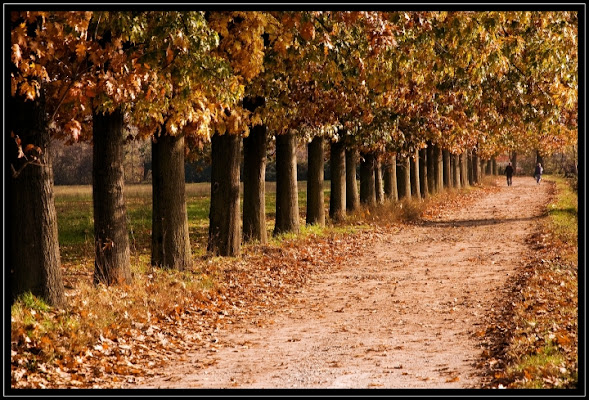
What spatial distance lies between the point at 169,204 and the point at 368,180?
17.0 metres

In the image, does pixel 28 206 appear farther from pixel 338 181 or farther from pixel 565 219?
pixel 565 219

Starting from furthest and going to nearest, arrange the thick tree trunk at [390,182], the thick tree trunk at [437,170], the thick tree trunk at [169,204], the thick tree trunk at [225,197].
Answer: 1. the thick tree trunk at [437,170]
2. the thick tree trunk at [390,182]
3. the thick tree trunk at [225,197]
4. the thick tree trunk at [169,204]

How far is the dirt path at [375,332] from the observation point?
855 centimetres

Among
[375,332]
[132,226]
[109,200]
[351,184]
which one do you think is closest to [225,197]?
[109,200]

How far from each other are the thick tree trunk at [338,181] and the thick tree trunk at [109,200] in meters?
14.4

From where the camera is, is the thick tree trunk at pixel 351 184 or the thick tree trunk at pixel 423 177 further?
the thick tree trunk at pixel 423 177

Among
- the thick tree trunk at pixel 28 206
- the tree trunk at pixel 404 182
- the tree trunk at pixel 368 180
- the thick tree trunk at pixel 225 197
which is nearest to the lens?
the thick tree trunk at pixel 28 206

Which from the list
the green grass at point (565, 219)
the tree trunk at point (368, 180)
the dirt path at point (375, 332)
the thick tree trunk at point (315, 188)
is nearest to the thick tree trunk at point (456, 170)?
the green grass at point (565, 219)

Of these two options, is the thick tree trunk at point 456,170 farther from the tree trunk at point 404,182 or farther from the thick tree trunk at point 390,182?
the thick tree trunk at point 390,182

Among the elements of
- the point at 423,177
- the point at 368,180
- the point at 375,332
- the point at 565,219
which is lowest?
the point at 375,332

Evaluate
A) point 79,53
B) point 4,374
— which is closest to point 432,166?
point 79,53

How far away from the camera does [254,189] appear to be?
64.8ft

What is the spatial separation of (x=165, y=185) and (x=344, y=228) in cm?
1054

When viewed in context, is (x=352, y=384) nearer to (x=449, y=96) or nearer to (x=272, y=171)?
(x=449, y=96)
